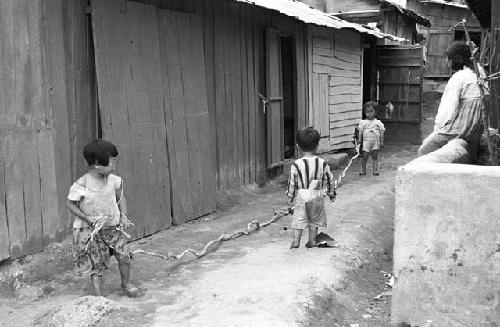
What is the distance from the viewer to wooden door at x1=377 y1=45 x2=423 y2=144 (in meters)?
13.9

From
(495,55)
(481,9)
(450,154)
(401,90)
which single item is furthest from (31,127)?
(401,90)

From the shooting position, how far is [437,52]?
22.1 metres

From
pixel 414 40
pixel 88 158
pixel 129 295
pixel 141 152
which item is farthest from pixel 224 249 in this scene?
pixel 414 40

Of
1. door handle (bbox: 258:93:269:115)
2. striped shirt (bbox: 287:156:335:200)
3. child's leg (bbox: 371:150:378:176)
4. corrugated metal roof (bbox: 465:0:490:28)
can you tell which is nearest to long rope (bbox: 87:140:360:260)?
striped shirt (bbox: 287:156:335:200)

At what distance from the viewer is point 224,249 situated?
5.96m

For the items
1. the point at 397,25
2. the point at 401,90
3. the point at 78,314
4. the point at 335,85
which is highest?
the point at 397,25

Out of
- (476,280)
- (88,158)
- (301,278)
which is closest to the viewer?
(476,280)

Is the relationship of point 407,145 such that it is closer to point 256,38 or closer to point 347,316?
point 256,38

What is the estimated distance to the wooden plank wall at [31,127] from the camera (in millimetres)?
4484

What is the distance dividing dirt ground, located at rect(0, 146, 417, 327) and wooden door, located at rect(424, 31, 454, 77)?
663 inches

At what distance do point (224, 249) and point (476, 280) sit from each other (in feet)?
9.95

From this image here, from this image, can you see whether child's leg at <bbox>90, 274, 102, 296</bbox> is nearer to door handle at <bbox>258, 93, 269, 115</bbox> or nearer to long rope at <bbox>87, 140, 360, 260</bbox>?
long rope at <bbox>87, 140, 360, 260</bbox>

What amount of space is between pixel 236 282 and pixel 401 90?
10.5 metres

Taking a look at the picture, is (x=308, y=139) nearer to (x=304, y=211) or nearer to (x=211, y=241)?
(x=304, y=211)
